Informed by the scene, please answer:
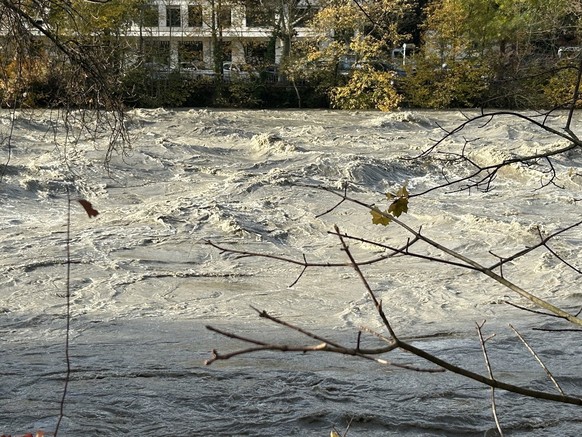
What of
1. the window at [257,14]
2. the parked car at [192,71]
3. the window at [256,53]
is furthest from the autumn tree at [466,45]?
the parked car at [192,71]

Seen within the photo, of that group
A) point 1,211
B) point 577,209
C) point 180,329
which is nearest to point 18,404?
point 180,329

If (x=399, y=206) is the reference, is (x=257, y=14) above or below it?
above

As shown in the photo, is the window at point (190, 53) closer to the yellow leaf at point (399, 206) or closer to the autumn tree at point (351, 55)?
the autumn tree at point (351, 55)

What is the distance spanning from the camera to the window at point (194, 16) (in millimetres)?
33750

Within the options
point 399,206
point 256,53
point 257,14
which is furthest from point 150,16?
point 399,206

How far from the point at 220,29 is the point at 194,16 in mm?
1440

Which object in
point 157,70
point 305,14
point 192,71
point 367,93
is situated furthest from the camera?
point 192,71

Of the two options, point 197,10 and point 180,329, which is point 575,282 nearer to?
point 180,329

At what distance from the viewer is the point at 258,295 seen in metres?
9.37

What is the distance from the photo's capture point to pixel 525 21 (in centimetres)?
3052

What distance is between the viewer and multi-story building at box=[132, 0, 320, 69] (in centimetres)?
3256

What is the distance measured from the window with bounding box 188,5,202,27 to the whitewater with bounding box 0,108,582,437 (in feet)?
53.9

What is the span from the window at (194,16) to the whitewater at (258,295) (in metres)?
16.4

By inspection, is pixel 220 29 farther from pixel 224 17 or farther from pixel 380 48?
pixel 380 48
